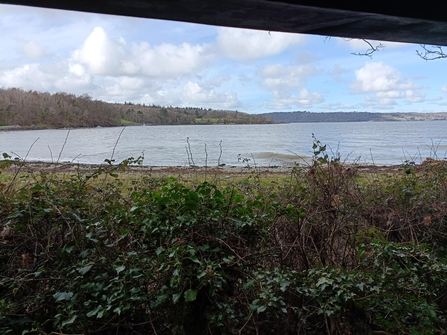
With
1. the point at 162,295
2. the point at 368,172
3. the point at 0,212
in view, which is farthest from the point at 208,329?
the point at 368,172

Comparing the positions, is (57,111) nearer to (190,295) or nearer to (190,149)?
(190,149)

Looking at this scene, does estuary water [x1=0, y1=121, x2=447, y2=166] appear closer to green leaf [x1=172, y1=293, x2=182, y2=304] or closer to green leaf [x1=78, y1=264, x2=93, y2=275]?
green leaf [x1=78, y1=264, x2=93, y2=275]

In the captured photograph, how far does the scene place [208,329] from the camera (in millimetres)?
2367

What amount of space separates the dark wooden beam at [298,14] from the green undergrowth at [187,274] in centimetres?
120

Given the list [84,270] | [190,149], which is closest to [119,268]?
[84,270]

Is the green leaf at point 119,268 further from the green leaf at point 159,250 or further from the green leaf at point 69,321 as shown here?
the green leaf at point 69,321

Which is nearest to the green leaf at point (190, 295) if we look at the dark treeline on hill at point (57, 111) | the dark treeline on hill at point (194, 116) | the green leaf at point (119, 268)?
the green leaf at point (119, 268)

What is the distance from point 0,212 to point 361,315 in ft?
9.60

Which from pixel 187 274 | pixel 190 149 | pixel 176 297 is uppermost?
pixel 190 149

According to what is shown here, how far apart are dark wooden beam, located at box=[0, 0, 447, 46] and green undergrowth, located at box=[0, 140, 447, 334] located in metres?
1.20

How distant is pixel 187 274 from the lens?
235cm

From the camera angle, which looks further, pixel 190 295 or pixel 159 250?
pixel 159 250

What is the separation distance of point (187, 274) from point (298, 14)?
1.72 m

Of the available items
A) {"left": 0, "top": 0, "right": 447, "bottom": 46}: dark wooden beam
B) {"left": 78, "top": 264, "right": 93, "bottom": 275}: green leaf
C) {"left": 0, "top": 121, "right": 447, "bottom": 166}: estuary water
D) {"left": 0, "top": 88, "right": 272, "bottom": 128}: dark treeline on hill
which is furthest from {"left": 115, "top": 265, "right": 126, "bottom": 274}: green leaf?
{"left": 0, "top": 88, "right": 272, "bottom": 128}: dark treeline on hill
